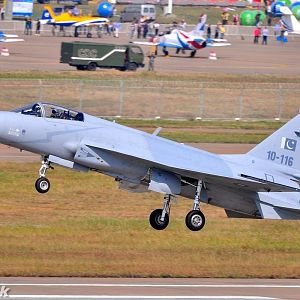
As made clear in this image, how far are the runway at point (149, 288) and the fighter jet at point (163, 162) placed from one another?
1.83 m

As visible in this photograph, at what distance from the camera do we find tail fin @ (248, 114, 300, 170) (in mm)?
30734

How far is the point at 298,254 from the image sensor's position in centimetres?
3288

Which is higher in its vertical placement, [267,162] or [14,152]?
[267,162]

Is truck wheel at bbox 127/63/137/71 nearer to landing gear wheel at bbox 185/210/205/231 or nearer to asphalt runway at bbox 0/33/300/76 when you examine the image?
asphalt runway at bbox 0/33/300/76

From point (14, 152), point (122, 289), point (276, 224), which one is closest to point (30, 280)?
point (122, 289)

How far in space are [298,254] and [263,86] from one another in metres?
40.8

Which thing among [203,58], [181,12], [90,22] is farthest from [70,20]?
[181,12]

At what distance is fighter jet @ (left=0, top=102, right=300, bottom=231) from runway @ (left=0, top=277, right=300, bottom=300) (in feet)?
5.99

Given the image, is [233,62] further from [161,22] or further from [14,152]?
[14,152]

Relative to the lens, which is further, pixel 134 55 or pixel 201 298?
pixel 134 55

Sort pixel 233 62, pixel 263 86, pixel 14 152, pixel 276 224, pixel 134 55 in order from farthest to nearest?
1. pixel 233 62
2. pixel 134 55
3. pixel 263 86
4. pixel 14 152
5. pixel 276 224

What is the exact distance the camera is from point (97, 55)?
79.5 metres

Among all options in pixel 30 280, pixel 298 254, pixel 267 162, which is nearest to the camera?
pixel 30 280

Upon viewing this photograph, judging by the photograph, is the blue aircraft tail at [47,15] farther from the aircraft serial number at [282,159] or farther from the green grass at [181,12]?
the aircraft serial number at [282,159]
